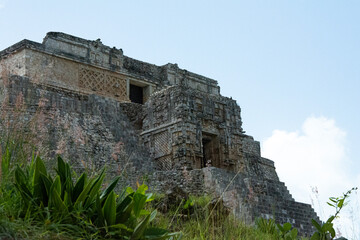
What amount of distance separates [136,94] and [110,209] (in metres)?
16.2

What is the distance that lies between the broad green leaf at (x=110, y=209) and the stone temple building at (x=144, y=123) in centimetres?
524

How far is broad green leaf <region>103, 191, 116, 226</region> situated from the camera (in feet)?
12.9

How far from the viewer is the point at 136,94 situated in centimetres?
2003

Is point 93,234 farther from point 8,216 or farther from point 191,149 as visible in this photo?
point 191,149

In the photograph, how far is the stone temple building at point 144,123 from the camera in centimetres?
1100

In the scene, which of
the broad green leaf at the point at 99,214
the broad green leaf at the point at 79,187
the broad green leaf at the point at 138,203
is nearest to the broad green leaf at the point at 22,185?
the broad green leaf at the point at 79,187

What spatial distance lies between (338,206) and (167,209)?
7.05 feet

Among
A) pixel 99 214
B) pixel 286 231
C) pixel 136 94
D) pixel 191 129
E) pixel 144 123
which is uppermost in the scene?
pixel 136 94

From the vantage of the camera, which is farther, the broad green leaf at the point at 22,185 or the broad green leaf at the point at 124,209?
the broad green leaf at the point at 124,209

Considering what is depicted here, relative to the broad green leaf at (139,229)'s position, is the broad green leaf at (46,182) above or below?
above

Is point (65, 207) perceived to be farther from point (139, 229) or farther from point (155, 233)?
point (155, 233)

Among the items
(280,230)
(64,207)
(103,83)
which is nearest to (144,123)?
(103,83)

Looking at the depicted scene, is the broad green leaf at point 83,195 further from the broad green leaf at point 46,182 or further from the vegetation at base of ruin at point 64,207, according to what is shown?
the broad green leaf at point 46,182

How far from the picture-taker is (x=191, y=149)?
44.9ft
